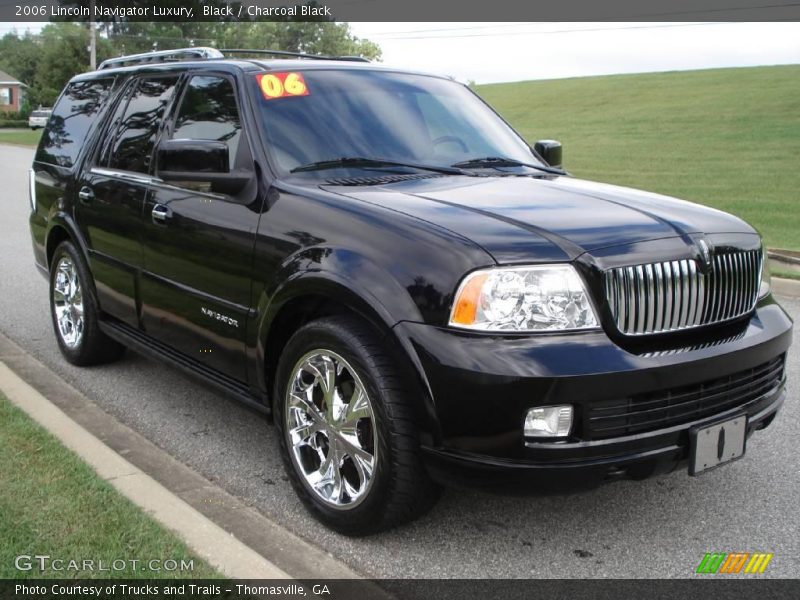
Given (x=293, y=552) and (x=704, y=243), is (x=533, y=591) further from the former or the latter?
(x=704, y=243)

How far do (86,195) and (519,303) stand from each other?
3.46 meters

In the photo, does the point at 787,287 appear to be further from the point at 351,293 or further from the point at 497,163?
the point at 351,293

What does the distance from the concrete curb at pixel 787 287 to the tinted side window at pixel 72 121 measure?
6100 mm

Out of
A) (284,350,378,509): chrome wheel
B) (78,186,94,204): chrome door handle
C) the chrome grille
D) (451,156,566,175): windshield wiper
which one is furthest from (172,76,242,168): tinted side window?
the chrome grille

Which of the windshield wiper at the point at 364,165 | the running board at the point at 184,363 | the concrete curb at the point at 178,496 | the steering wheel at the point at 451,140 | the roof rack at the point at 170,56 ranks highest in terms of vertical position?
the roof rack at the point at 170,56

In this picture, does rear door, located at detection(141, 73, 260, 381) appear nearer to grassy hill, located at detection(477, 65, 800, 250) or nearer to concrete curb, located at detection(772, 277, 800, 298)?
concrete curb, located at detection(772, 277, 800, 298)

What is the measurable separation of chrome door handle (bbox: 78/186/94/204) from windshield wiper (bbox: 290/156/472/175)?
2001mm

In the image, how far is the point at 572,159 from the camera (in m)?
26.9

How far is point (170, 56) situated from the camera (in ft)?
18.1

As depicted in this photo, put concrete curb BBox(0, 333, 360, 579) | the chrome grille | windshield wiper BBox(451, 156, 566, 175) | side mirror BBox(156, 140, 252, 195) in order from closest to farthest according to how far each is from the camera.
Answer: the chrome grille < concrete curb BBox(0, 333, 360, 579) < side mirror BBox(156, 140, 252, 195) < windshield wiper BBox(451, 156, 566, 175)

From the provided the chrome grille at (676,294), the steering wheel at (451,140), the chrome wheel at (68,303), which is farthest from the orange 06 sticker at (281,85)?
the chrome wheel at (68,303)

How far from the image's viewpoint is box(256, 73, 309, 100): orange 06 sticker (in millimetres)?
4316

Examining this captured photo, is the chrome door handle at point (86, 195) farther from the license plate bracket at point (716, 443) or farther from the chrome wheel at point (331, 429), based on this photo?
the license plate bracket at point (716, 443)

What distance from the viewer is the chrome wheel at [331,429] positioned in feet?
Result: 11.3
